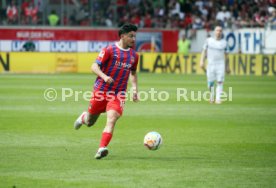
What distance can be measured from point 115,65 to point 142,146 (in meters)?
1.87

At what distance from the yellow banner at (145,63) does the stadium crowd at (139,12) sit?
4.84 metres

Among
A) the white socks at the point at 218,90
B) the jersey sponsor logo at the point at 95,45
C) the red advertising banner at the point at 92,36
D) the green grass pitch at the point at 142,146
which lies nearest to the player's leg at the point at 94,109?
the green grass pitch at the point at 142,146

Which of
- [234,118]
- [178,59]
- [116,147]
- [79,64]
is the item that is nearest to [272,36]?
[178,59]

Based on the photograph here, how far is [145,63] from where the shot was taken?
4281cm

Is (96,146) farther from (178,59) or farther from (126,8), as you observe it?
(126,8)

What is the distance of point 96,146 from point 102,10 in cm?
3624

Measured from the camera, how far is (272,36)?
42.9 metres

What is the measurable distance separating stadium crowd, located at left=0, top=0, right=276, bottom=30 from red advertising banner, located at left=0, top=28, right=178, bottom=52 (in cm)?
44

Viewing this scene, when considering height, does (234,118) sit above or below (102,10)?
below

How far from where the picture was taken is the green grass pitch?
405 inches

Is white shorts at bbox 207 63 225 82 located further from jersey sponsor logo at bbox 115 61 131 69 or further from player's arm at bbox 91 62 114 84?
player's arm at bbox 91 62 114 84

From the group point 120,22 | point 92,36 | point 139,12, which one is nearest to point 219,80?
point 120,22

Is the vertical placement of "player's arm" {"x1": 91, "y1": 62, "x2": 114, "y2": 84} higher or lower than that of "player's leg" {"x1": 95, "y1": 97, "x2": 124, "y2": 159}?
higher
